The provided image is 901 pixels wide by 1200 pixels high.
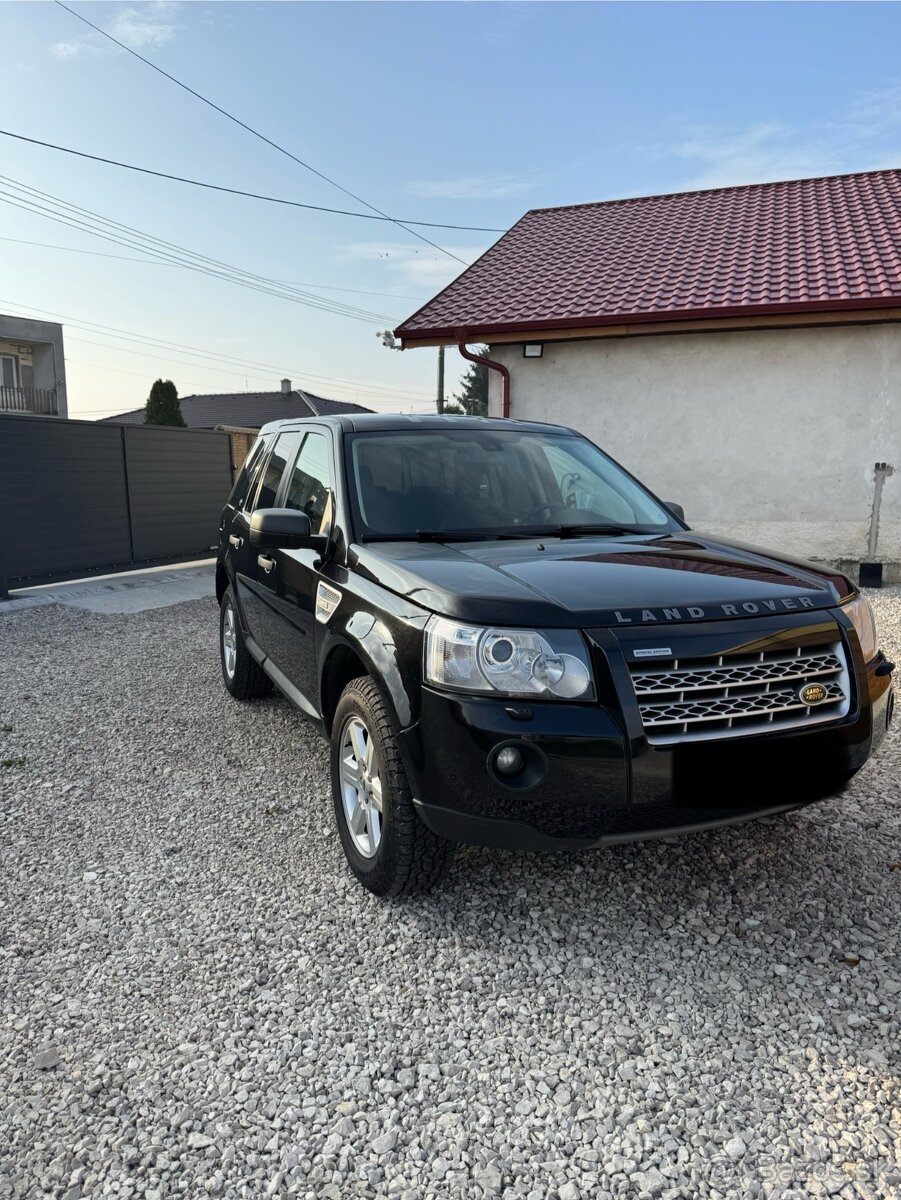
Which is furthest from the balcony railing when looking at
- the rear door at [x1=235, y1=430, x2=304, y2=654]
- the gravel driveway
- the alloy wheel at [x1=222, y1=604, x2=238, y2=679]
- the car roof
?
the gravel driveway

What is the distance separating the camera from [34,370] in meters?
34.0

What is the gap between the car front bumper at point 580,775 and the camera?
7.76 feet

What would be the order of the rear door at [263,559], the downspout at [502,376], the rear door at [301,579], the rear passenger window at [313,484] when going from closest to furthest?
the rear door at [301,579] < the rear passenger window at [313,484] < the rear door at [263,559] < the downspout at [502,376]

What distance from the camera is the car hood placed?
2.48m

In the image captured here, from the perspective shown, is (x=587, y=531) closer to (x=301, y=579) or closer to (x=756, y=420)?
(x=301, y=579)

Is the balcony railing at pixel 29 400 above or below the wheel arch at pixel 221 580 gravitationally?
above

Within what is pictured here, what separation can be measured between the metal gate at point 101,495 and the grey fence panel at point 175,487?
0.01 m

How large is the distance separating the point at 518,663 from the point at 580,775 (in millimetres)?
368

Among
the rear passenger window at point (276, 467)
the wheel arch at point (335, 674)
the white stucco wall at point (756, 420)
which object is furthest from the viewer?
the white stucco wall at point (756, 420)

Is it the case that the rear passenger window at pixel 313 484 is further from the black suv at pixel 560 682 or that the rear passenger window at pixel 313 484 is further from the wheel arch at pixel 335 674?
the wheel arch at pixel 335 674

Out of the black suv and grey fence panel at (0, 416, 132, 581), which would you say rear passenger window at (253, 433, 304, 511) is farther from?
grey fence panel at (0, 416, 132, 581)

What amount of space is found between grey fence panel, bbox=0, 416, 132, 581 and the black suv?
7.58 meters

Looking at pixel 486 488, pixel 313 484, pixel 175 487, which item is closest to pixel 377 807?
pixel 486 488

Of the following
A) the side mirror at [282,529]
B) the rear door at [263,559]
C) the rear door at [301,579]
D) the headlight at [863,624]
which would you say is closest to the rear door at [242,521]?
the rear door at [263,559]
